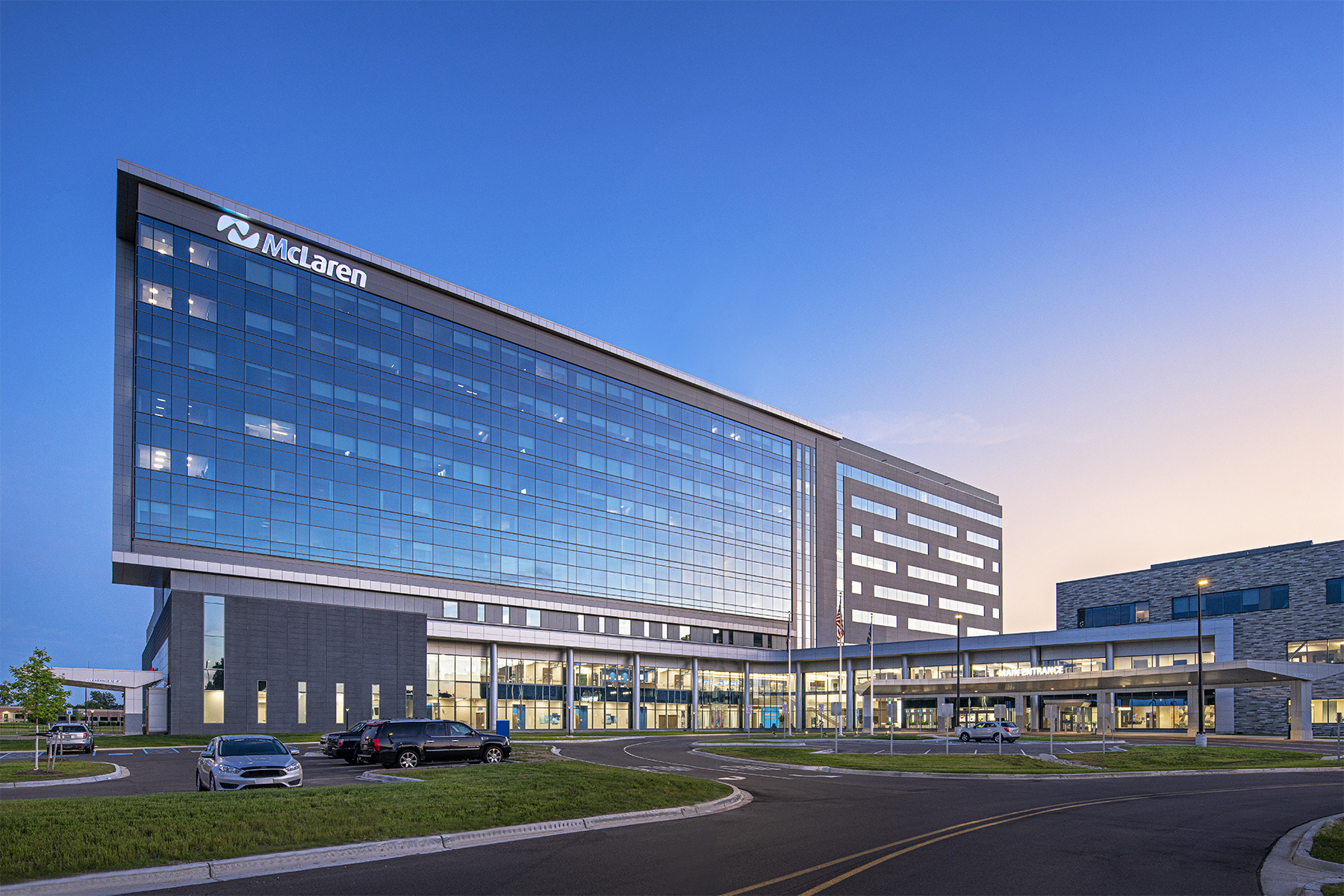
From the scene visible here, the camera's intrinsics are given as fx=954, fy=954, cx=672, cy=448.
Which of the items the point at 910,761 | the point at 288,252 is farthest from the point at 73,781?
the point at 288,252

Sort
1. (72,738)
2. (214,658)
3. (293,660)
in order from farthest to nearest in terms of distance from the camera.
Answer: (293,660)
(214,658)
(72,738)

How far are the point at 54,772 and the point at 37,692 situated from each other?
263 inches

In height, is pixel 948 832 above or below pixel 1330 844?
below

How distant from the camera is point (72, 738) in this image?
1864 inches

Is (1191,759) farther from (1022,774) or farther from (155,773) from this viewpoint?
(155,773)

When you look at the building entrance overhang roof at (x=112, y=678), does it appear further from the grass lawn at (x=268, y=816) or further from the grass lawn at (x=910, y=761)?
the grass lawn at (x=268, y=816)

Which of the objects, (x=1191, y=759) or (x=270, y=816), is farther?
(x=1191, y=759)

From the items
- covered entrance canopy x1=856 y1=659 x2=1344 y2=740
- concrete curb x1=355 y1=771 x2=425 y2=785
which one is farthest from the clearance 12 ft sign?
concrete curb x1=355 y1=771 x2=425 y2=785

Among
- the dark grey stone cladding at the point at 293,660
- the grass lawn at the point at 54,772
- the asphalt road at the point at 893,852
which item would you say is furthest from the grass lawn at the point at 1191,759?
the dark grey stone cladding at the point at 293,660

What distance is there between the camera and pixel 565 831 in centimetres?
1864

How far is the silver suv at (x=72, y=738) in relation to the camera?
46.5m

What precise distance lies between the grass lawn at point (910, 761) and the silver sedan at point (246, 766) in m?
22.9

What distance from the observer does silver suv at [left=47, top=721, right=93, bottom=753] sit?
4647cm

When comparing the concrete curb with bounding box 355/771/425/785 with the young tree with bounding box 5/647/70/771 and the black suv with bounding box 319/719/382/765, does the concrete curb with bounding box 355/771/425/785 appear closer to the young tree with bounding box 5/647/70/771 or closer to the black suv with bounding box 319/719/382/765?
the black suv with bounding box 319/719/382/765
